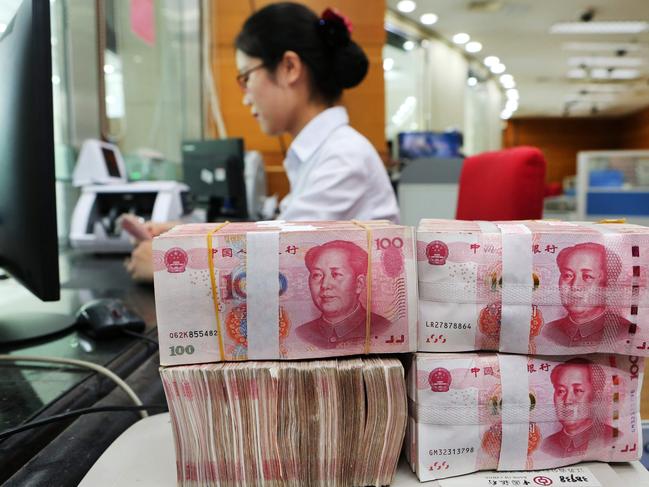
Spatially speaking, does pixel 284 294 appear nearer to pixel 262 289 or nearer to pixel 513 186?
pixel 262 289

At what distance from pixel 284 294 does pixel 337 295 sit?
0.05 meters

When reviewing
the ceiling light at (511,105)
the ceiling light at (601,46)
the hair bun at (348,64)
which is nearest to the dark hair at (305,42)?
the hair bun at (348,64)

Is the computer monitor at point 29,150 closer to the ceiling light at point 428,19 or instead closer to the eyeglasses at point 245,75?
the eyeglasses at point 245,75

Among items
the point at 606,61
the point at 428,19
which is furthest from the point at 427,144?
the point at 606,61

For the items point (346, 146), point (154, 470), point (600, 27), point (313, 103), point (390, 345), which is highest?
point (600, 27)

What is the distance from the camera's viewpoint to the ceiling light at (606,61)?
8.75m

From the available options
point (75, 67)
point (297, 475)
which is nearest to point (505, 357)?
point (297, 475)

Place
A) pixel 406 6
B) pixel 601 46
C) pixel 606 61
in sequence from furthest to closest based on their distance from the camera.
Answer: pixel 606 61
pixel 601 46
pixel 406 6

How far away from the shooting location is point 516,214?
4.08ft

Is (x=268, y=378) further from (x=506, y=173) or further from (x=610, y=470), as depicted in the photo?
(x=506, y=173)

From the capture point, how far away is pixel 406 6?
21.6ft

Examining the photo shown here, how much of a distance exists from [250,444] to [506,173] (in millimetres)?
1035

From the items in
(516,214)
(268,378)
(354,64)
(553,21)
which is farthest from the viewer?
(553,21)

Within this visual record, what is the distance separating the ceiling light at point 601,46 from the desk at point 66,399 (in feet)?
29.5
